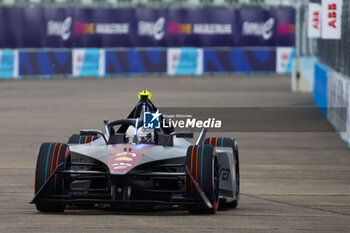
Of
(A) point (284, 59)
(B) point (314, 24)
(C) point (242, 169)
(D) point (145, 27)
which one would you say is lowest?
(A) point (284, 59)

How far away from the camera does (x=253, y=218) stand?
10477 mm

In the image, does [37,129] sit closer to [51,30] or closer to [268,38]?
[51,30]

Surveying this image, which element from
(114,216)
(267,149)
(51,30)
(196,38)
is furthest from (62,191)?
(196,38)

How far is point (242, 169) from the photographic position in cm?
1591

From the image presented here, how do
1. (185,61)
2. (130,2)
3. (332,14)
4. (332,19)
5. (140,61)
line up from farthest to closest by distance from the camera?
(130,2)
(185,61)
(140,61)
(332,14)
(332,19)

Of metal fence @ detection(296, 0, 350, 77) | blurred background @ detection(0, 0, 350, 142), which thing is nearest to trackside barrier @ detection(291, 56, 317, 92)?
metal fence @ detection(296, 0, 350, 77)

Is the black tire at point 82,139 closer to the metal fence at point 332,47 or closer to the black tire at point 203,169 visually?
the black tire at point 203,169

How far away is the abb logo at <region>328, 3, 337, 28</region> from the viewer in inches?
930

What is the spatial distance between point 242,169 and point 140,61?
Answer: 36328 mm

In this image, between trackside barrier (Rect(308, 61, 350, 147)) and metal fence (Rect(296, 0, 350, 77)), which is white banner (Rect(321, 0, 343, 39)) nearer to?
metal fence (Rect(296, 0, 350, 77))

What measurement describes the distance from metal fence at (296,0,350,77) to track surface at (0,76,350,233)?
178 cm

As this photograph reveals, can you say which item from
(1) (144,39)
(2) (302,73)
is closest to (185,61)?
(1) (144,39)

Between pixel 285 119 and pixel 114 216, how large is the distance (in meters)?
16.8

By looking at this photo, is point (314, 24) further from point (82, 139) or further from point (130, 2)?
point (130, 2)
